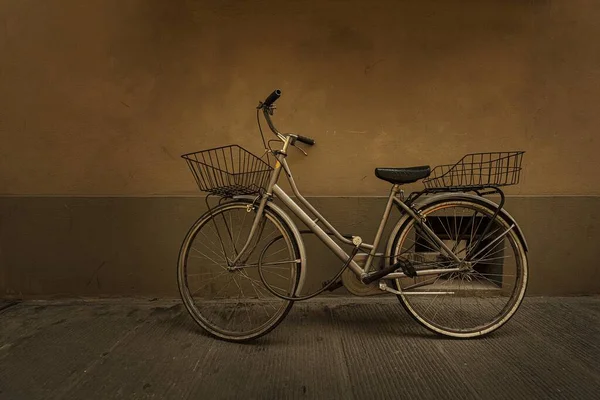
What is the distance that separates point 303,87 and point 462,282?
7.29 feet

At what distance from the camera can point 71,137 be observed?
9.91 feet

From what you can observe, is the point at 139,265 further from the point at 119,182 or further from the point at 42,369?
the point at 42,369

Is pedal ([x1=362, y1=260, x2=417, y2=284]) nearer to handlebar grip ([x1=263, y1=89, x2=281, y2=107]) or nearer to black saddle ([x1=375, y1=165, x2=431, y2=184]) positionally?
black saddle ([x1=375, y1=165, x2=431, y2=184])

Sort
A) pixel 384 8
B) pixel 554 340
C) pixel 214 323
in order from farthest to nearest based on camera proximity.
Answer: pixel 384 8 < pixel 214 323 < pixel 554 340

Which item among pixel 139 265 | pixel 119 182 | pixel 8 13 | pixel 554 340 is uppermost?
pixel 8 13

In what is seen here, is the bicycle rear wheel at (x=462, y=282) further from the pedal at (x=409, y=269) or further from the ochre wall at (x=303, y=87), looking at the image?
the ochre wall at (x=303, y=87)

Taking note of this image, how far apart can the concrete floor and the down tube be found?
518mm

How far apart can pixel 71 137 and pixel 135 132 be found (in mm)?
580

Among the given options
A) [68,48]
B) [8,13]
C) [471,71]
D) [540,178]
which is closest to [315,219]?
[471,71]

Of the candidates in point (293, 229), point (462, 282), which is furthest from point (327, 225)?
point (462, 282)

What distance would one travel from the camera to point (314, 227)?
8.23 feet

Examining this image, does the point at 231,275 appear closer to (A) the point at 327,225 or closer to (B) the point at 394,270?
(A) the point at 327,225

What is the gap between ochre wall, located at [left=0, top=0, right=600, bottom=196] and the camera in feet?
9.56

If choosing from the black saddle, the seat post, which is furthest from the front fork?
the seat post
